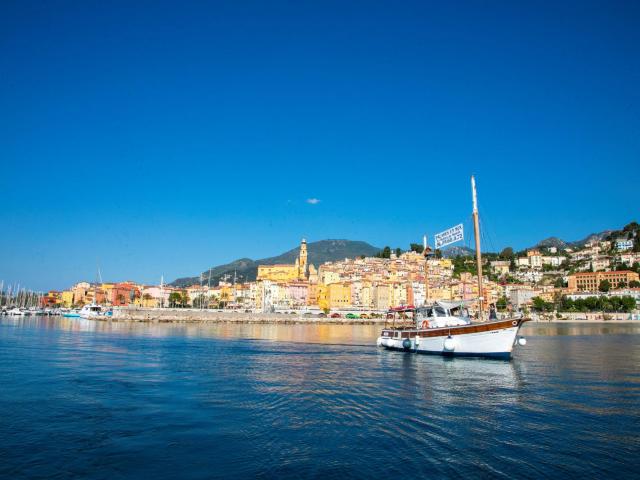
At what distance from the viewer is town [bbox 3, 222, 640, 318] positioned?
139 metres

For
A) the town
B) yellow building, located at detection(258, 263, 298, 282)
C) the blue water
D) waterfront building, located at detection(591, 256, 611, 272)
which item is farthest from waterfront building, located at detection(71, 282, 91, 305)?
waterfront building, located at detection(591, 256, 611, 272)

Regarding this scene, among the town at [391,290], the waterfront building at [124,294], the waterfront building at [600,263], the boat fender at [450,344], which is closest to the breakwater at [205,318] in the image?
the town at [391,290]

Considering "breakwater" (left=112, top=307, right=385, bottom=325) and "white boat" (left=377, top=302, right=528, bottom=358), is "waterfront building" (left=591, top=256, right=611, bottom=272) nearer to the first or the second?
"breakwater" (left=112, top=307, right=385, bottom=325)

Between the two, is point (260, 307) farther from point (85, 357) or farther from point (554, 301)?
point (85, 357)

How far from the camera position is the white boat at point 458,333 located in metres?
27.4

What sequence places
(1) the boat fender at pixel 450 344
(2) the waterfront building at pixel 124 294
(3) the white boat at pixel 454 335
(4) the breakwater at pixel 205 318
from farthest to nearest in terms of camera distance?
(2) the waterfront building at pixel 124 294 < (4) the breakwater at pixel 205 318 < (1) the boat fender at pixel 450 344 < (3) the white boat at pixel 454 335

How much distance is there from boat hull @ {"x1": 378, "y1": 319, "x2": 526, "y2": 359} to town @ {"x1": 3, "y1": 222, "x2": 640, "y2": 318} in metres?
84.6

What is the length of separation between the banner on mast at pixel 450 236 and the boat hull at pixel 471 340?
5.52 metres

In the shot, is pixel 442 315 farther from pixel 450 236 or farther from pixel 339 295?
pixel 339 295

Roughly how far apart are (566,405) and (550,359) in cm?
1627

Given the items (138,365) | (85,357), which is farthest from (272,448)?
(85,357)

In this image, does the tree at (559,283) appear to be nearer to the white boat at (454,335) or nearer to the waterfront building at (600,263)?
the waterfront building at (600,263)

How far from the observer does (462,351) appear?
29172 millimetres

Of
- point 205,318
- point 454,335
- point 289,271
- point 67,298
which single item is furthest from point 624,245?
point 67,298
